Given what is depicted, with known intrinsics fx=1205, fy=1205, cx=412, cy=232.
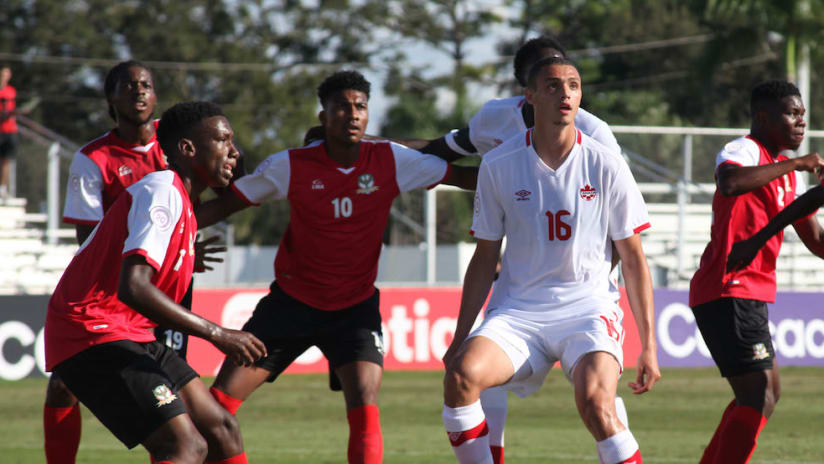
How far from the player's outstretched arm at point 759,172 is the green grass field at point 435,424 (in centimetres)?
304

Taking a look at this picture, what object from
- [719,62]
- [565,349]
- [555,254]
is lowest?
[565,349]

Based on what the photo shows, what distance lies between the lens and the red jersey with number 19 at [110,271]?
5418mm

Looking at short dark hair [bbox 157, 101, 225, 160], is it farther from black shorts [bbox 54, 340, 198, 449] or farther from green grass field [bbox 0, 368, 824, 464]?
green grass field [bbox 0, 368, 824, 464]

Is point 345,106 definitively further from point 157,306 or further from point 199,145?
point 157,306

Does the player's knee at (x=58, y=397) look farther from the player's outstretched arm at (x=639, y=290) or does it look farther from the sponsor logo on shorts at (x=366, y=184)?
the player's outstretched arm at (x=639, y=290)

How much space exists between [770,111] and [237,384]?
3523mm

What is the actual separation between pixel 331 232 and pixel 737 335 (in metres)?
2.44

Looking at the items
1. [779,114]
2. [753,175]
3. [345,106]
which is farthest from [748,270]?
[345,106]

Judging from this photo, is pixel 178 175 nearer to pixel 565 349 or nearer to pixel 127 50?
pixel 565 349

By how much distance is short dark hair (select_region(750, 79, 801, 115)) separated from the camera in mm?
7098

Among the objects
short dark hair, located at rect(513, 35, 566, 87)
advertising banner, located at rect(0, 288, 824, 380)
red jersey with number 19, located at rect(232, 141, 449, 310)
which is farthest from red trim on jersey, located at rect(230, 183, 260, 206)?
advertising banner, located at rect(0, 288, 824, 380)

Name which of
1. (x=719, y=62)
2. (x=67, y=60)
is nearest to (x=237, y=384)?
(x=719, y=62)

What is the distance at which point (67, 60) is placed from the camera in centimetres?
4562

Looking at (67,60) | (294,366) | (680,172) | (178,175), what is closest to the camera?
(178,175)
